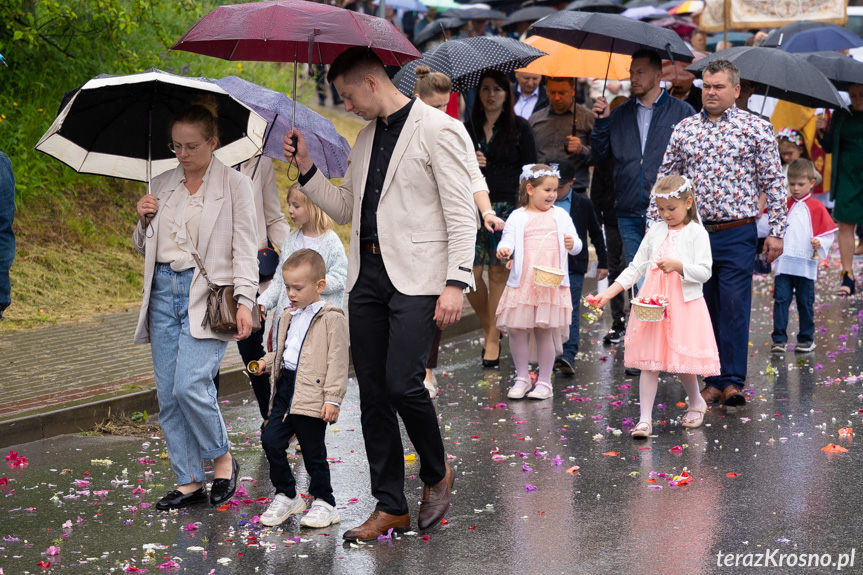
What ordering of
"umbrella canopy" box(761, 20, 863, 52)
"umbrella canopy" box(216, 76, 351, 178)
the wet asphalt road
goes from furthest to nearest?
"umbrella canopy" box(761, 20, 863, 52) → "umbrella canopy" box(216, 76, 351, 178) → the wet asphalt road

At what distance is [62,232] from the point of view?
470 inches

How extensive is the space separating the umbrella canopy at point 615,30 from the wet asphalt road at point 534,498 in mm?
2759

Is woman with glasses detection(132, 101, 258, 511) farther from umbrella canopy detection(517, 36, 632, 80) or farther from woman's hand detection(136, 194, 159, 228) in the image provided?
umbrella canopy detection(517, 36, 632, 80)

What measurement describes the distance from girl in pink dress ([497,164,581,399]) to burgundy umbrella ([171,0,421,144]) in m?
2.95

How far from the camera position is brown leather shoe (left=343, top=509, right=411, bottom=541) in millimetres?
5125

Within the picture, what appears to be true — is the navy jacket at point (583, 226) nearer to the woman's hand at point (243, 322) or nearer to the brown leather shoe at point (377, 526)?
the woman's hand at point (243, 322)

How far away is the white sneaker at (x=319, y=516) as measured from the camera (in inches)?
210

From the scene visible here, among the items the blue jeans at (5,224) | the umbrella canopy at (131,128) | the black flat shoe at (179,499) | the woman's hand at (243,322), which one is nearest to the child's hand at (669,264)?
the umbrella canopy at (131,128)

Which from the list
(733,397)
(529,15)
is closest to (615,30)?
(733,397)

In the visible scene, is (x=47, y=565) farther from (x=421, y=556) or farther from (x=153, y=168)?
(x=153, y=168)

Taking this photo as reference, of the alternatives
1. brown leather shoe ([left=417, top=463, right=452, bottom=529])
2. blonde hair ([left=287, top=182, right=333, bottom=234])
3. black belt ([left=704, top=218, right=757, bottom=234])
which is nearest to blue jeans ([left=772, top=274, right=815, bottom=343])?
black belt ([left=704, top=218, right=757, bottom=234])

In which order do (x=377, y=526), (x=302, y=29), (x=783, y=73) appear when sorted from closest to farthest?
(x=302, y=29)
(x=377, y=526)
(x=783, y=73)

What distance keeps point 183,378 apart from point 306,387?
65 centimetres

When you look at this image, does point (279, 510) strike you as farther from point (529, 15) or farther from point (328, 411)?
point (529, 15)
